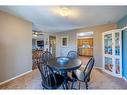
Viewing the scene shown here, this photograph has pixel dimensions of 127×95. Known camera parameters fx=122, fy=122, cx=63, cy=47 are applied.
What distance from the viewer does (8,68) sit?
373 cm

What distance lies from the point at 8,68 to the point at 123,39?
390 centimetres

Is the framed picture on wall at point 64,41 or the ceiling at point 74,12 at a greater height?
the ceiling at point 74,12

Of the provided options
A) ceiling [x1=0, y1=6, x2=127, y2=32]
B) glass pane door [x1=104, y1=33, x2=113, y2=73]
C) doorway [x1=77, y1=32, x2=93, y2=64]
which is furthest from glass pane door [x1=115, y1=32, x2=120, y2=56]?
doorway [x1=77, y1=32, x2=93, y2=64]

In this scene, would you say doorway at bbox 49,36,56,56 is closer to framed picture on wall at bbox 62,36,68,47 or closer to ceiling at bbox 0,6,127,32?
framed picture on wall at bbox 62,36,68,47

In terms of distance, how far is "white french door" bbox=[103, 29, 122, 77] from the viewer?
437cm

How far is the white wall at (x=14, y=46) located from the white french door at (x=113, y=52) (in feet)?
10.5

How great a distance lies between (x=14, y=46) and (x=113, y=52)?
11.6 ft

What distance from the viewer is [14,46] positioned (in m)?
4.01

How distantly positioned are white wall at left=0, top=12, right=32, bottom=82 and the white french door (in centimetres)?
319

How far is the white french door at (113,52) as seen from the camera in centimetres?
437

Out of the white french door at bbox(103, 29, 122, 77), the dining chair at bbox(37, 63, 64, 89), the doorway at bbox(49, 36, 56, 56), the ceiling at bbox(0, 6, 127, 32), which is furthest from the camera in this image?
the doorway at bbox(49, 36, 56, 56)

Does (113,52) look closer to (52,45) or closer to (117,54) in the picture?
(117,54)

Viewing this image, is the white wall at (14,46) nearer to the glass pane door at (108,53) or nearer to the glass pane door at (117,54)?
the glass pane door at (108,53)

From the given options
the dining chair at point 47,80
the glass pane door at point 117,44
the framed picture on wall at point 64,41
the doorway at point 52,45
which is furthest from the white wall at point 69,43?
the dining chair at point 47,80
